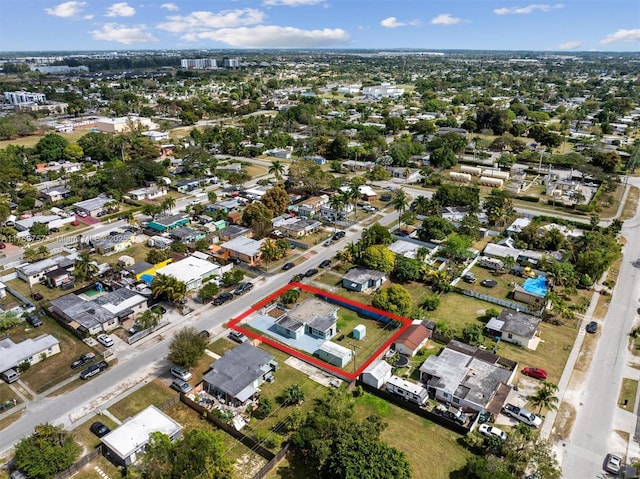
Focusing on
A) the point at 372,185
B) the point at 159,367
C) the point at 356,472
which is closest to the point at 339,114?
the point at 372,185

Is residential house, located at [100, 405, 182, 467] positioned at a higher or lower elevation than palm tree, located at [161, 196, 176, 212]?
lower

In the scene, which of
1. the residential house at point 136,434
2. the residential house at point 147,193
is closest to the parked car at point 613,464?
the residential house at point 136,434

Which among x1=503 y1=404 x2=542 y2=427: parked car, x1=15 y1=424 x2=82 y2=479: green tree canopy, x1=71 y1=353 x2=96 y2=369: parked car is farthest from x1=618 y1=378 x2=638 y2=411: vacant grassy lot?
x1=71 y1=353 x2=96 y2=369: parked car

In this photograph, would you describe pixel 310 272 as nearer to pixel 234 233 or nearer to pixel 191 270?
pixel 191 270

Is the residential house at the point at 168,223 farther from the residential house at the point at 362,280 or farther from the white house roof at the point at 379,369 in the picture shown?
the white house roof at the point at 379,369

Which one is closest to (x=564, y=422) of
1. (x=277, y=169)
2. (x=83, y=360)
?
(x=83, y=360)

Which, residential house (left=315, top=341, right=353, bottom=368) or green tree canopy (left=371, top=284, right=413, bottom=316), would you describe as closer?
residential house (left=315, top=341, right=353, bottom=368)

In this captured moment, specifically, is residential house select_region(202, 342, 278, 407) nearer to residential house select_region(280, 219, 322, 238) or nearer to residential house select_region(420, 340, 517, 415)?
residential house select_region(420, 340, 517, 415)
